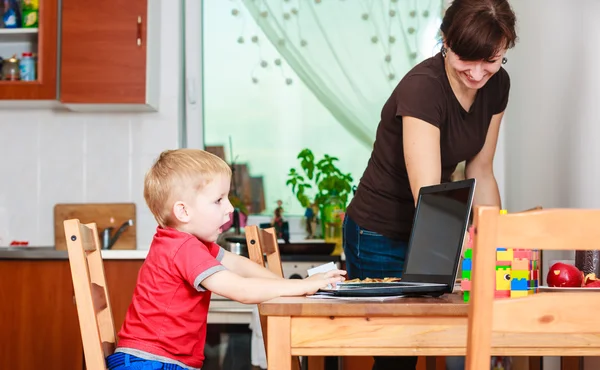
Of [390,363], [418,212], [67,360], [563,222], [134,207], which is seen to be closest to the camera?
[563,222]

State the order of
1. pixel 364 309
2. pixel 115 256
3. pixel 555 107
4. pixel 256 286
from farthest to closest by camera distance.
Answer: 1. pixel 115 256
2. pixel 555 107
3. pixel 256 286
4. pixel 364 309

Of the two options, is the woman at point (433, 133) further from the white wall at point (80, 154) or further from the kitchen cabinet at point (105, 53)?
the white wall at point (80, 154)

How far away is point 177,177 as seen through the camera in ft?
5.40

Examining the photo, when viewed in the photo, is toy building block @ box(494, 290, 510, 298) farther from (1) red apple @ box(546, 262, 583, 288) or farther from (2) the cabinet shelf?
(2) the cabinet shelf

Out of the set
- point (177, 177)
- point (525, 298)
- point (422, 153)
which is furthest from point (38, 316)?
point (525, 298)

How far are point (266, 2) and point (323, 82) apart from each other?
49 centimetres

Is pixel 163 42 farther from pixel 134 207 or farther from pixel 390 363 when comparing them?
pixel 390 363

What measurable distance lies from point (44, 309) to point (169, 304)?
1825 millimetres

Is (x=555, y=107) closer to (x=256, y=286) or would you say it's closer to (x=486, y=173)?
(x=486, y=173)

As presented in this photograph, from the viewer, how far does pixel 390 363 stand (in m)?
1.90

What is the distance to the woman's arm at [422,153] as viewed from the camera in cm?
172

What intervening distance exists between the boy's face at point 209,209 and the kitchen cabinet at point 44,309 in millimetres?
1612

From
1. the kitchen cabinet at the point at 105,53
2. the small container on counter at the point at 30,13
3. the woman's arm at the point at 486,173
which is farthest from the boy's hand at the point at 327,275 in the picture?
the small container on counter at the point at 30,13

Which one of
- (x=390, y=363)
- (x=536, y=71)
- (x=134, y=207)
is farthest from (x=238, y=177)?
(x=390, y=363)
